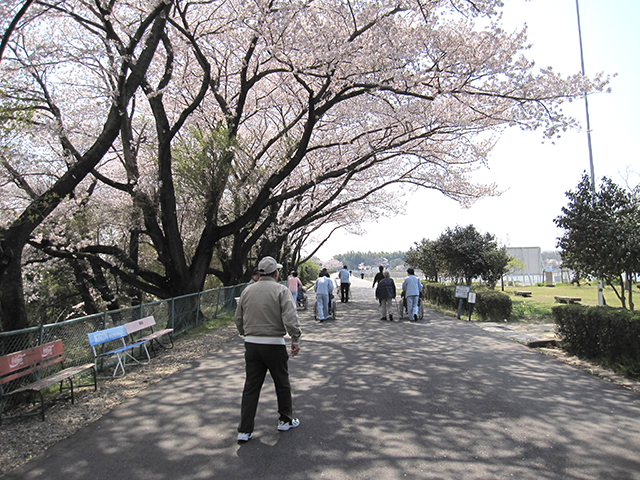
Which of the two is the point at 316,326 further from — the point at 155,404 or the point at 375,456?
the point at 375,456

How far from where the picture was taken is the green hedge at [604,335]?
6391 millimetres

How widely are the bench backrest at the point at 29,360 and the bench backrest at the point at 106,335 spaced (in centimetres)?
51

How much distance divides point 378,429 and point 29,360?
14.3 feet

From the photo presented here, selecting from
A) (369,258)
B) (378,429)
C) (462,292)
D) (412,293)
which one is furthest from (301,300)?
(369,258)

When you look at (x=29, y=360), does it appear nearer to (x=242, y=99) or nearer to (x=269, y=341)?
(x=269, y=341)

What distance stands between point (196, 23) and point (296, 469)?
518 inches

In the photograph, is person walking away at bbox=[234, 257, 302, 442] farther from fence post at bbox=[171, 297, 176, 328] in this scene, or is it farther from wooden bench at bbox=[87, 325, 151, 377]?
fence post at bbox=[171, 297, 176, 328]

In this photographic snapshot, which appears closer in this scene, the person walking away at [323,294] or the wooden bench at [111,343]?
the wooden bench at [111,343]

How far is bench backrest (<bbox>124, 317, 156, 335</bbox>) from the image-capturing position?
7.80m

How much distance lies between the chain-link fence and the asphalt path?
1.50 metres

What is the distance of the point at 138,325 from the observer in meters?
8.30

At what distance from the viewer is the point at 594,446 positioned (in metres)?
3.93

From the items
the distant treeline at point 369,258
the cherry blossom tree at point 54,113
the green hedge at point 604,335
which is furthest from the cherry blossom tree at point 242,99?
the distant treeline at point 369,258

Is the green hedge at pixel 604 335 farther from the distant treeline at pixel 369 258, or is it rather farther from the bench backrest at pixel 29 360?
the distant treeline at pixel 369 258
